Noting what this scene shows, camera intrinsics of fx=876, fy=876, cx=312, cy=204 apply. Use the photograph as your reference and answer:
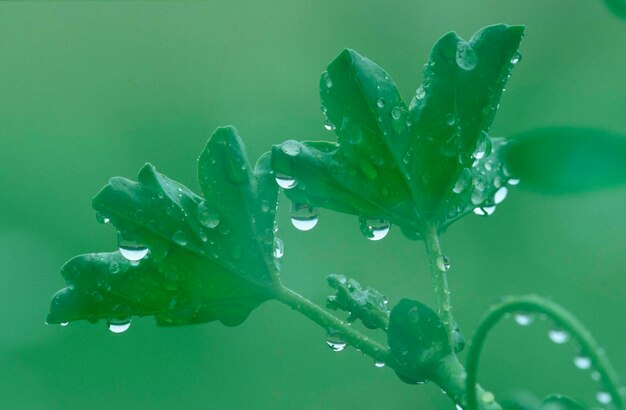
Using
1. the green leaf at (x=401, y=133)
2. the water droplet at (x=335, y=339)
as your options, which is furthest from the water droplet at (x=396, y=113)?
the water droplet at (x=335, y=339)

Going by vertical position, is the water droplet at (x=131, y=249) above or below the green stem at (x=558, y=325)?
below

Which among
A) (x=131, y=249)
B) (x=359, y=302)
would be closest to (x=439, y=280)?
(x=359, y=302)

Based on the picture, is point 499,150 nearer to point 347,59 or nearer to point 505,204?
point 347,59

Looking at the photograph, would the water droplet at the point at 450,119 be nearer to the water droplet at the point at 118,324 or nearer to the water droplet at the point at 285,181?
the water droplet at the point at 285,181

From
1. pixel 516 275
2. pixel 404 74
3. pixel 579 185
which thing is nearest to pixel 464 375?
pixel 579 185

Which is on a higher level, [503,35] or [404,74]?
[503,35]

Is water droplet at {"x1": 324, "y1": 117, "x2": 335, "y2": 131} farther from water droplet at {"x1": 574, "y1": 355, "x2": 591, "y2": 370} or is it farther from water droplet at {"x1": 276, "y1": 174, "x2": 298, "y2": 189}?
water droplet at {"x1": 574, "y1": 355, "x2": 591, "y2": 370}
